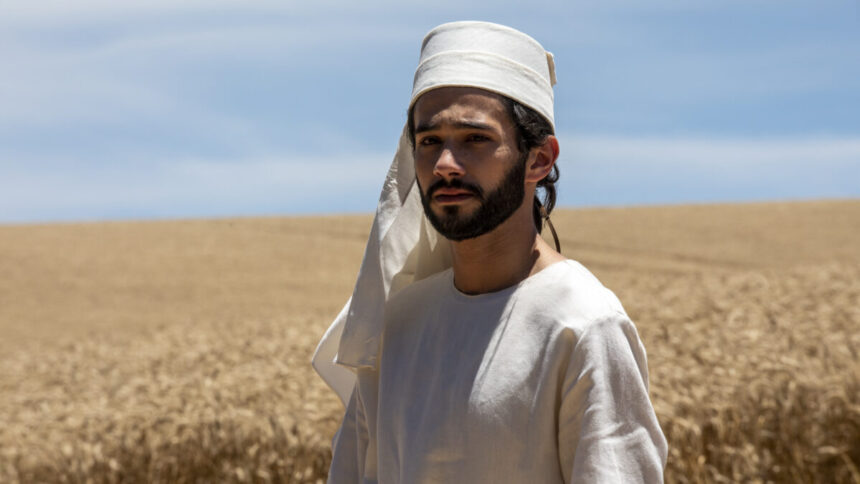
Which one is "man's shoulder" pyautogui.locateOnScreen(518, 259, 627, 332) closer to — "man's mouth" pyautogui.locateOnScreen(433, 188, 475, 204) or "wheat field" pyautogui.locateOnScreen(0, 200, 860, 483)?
"man's mouth" pyautogui.locateOnScreen(433, 188, 475, 204)

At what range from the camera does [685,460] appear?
189 inches

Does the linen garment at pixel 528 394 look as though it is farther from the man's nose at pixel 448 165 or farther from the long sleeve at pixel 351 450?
the man's nose at pixel 448 165

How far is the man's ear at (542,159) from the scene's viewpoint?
2.00 metres

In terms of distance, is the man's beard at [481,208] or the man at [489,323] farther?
the man's beard at [481,208]

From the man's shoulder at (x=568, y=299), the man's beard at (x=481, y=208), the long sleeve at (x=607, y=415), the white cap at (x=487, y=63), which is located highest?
the white cap at (x=487, y=63)

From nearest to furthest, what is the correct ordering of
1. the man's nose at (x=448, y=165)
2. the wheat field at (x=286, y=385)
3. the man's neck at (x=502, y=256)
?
the man's nose at (x=448, y=165) → the man's neck at (x=502, y=256) → the wheat field at (x=286, y=385)

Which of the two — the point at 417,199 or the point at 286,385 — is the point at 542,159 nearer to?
the point at 417,199

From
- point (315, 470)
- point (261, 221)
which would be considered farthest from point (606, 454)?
point (261, 221)

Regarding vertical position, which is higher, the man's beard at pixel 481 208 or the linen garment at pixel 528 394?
the man's beard at pixel 481 208

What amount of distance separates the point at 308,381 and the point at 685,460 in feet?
10.00

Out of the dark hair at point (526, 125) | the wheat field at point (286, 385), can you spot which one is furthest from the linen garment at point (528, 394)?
the wheat field at point (286, 385)

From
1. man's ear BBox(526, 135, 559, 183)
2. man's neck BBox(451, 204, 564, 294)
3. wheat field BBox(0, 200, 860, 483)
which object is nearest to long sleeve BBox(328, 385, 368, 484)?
man's neck BBox(451, 204, 564, 294)

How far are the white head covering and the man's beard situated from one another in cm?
19

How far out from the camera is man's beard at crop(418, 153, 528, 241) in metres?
1.90
